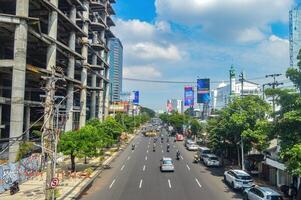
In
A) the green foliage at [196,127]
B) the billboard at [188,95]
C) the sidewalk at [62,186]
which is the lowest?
the sidewalk at [62,186]

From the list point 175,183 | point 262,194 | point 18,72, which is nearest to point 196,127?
point 175,183

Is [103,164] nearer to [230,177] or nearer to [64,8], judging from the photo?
[230,177]

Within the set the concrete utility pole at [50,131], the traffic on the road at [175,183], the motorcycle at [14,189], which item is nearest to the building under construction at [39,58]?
the concrete utility pole at [50,131]

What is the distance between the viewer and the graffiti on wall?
32.1m

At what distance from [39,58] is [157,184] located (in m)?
39.8

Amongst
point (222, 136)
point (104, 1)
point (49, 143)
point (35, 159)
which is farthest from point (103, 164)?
point (104, 1)

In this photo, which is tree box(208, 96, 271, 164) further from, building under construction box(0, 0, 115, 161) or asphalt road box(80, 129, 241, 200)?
building under construction box(0, 0, 115, 161)

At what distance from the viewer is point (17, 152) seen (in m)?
40.0

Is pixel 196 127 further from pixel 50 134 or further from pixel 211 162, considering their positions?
pixel 50 134

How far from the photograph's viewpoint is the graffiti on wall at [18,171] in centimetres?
3212

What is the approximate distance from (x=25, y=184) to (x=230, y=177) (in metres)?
19.7

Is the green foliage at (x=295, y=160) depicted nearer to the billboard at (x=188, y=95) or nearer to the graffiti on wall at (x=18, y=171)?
the graffiti on wall at (x=18, y=171)

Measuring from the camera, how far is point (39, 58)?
6725 centimetres

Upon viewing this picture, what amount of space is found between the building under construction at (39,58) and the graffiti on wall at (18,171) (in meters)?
2.36
